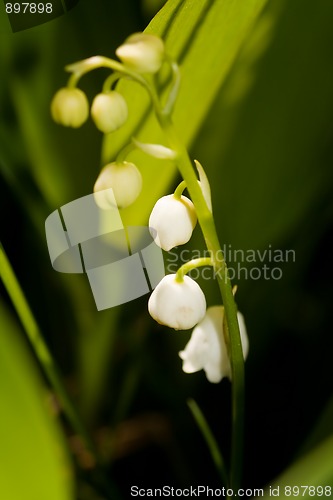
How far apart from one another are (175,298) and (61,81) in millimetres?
369

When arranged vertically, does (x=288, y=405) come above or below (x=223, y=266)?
below

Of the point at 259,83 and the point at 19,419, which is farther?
the point at 259,83

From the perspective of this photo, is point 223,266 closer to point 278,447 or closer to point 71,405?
point 71,405

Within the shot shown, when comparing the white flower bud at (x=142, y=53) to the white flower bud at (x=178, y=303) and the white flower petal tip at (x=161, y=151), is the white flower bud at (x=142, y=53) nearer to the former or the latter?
the white flower petal tip at (x=161, y=151)

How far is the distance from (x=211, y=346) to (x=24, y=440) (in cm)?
18

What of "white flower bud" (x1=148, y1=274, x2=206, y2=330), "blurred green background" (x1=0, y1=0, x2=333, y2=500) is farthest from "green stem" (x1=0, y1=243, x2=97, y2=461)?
"white flower bud" (x1=148, y1=274, x2=206, y2=330)

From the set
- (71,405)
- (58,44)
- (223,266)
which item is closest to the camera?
(223,266)

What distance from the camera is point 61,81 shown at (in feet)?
2.53

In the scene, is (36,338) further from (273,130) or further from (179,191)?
(273,130)

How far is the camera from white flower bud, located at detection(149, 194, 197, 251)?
1.65 feet

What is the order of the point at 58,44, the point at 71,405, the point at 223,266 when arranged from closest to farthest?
1. the point at 223,266
2. the point at 71,405
3. the point at 58,44

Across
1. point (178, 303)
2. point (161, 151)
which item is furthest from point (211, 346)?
point (161, 151)

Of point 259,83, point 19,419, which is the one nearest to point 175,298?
point 19,419

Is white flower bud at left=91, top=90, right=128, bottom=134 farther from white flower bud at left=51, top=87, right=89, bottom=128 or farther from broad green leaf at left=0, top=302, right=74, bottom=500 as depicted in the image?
broad green leaf at left=0, top=302, right=74, bottom=500
